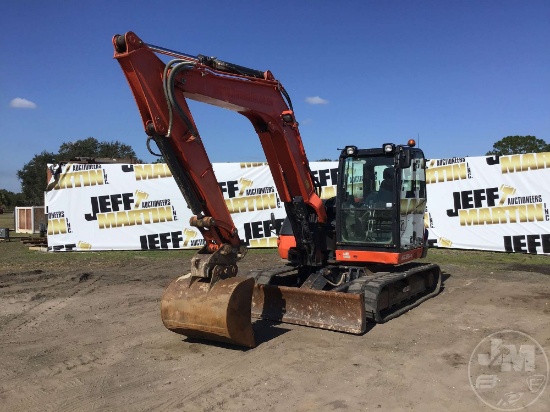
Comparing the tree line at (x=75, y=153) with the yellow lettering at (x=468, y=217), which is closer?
the yellow lettering at (x=468, y=217)

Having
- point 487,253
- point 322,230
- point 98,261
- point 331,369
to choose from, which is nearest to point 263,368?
point 331,369

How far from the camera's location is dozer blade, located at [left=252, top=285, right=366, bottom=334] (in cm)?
634

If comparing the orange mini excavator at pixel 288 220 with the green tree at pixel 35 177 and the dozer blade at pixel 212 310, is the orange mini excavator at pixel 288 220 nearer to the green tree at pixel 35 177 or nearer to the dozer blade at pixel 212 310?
the dozer blade at pixel 212 310

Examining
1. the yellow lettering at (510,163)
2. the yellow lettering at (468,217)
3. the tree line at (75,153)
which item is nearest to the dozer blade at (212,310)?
the yellow lettering at (468,217)

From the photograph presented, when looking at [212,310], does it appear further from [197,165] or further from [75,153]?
[75,153]

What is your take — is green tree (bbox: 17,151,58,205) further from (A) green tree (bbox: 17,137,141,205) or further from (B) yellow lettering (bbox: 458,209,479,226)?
(B) yellow lettering (bbox: 458,209,479,226)

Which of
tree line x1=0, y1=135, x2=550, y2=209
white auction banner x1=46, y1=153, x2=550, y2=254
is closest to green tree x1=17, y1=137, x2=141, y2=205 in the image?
tree line x1=0, y1=135, x2=550, y2=209

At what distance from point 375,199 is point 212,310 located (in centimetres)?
341

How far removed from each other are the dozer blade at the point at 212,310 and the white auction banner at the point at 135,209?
10474mm

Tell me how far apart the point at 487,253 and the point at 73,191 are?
13.6 m

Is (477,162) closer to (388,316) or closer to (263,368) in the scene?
(388,316)

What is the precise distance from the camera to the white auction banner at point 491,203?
45.7 ft

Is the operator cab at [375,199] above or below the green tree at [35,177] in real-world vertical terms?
below

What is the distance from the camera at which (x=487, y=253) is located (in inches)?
571
